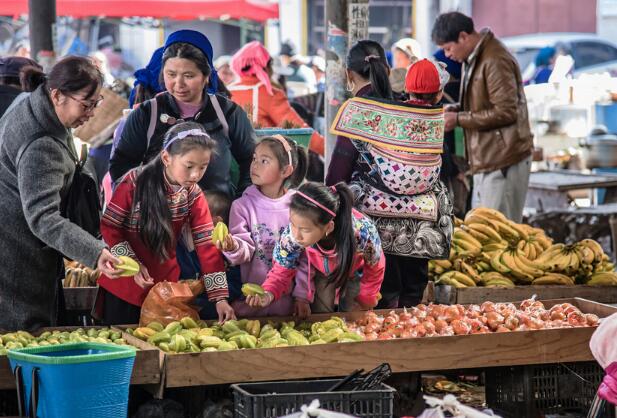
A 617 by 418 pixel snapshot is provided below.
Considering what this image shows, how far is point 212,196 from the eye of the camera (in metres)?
5.96

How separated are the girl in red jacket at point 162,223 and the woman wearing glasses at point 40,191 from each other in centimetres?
33

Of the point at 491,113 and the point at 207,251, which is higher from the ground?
the point at 491,113

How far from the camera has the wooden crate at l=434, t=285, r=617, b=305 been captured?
6.91 m

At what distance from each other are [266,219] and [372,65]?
1.19 m

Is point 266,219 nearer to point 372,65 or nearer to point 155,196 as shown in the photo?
point 155,196

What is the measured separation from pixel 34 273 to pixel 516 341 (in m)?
2.36

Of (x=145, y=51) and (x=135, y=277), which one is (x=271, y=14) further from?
(x=135, y=277)

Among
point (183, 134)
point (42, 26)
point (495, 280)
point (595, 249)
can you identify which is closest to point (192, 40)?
point (183, 134)

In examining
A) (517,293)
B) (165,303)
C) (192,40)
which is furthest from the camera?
(517,293)

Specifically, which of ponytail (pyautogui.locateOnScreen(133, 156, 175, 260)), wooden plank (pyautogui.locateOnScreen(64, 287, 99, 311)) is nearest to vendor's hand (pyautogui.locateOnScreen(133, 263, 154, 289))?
ponytail (pyautogui.locateOnScreen(133, 156, 175, 260))

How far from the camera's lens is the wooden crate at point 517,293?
22.7 ft

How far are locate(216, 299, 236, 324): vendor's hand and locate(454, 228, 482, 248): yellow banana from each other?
95.6 inches

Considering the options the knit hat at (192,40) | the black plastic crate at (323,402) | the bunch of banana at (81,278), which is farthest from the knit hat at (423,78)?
the black plastic crate at (323,402)

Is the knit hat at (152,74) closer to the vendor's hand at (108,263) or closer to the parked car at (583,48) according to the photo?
the vendor's hand at (108,263)
